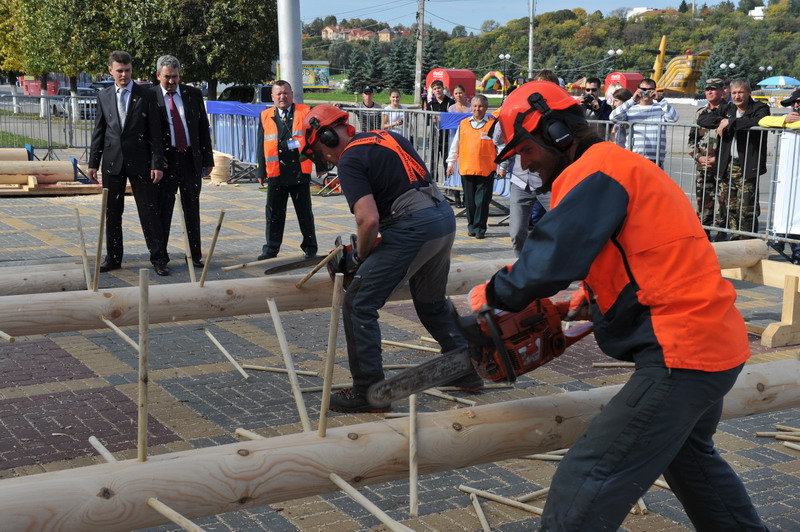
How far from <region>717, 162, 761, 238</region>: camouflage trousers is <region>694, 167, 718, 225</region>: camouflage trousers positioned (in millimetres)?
143

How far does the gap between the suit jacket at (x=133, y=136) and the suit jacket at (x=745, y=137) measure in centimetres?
630

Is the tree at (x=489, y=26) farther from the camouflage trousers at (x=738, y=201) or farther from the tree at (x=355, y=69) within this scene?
the camouflage trousers at (x=738, y=201)

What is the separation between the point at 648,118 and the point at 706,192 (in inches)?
74.2

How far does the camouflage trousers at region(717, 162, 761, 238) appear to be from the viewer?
35.5 feet

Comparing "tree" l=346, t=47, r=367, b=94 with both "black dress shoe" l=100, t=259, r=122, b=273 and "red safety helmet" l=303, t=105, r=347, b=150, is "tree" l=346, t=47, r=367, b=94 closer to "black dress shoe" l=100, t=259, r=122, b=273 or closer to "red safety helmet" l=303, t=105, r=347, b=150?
"black dress shoe" l=100, t=259, r=122, b=273

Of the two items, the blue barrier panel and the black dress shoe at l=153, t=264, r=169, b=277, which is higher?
the blue barrier panel

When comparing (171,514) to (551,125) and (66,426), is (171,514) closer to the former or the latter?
(551,125)

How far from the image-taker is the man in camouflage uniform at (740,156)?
10805 mm

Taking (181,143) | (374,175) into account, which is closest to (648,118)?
(181,143)

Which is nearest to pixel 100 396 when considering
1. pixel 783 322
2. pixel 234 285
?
pixel 234 285

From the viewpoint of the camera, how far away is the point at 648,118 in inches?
510

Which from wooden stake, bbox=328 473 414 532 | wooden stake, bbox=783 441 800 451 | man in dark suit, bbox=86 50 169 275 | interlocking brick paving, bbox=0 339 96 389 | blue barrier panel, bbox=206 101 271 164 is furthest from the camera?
blue barrier panel, bbox=206 101 271 164

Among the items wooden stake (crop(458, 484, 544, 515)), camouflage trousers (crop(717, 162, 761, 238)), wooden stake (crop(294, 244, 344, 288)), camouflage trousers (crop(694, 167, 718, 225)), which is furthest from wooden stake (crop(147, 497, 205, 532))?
camouflage trousers (crop(694, 167, 718, 225))

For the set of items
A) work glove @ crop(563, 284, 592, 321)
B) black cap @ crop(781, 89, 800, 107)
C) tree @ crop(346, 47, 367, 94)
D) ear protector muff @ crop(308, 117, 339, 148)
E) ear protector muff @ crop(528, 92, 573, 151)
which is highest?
tree @ crop(346, 47, 367, 94)
